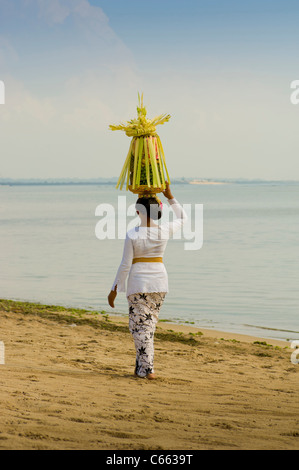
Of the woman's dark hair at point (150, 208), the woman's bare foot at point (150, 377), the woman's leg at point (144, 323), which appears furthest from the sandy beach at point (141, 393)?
the woman's dark hair at point (150, 208)

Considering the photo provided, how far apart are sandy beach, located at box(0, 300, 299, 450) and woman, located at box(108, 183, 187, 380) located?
1.29 feet

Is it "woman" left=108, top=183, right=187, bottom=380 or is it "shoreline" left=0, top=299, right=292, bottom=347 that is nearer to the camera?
"woman" left=108, top=183, right=187, bottom=380

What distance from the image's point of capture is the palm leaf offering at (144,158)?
6.26 m

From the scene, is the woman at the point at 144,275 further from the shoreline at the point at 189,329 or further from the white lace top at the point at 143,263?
the shoreline at the point at 189,329

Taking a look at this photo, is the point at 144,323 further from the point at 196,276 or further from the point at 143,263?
the point at 196,276

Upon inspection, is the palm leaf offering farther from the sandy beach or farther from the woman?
the sandy beach

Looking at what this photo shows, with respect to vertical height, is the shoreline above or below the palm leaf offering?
below

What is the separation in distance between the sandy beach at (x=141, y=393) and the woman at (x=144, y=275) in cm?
39

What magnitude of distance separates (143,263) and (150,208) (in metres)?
0.54

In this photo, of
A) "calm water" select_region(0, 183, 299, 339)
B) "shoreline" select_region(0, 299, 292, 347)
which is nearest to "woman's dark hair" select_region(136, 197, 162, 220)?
"shoreline" select_region(0, 299, 292, 347)

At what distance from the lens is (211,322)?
11.2 metres

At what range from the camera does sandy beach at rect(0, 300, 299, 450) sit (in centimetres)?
440

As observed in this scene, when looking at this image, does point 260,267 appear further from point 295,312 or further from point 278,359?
point 278,359

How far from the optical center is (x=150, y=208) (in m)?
6.19
